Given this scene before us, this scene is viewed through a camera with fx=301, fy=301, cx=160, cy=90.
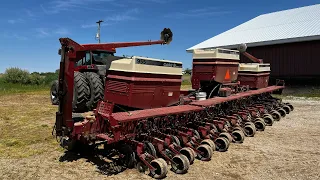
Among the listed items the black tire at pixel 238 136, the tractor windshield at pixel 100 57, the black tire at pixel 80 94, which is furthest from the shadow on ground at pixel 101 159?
the tractor windshield at pixel 100 57

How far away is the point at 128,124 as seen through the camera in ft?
15.8

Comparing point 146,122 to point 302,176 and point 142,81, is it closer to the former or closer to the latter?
point 142,81

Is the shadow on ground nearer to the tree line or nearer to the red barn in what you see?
the red barn

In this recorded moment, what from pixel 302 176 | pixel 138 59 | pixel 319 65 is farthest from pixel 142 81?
pixel 319 65

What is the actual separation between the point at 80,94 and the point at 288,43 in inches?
686

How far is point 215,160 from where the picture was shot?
5.54 m

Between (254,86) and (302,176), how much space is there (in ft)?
22.7

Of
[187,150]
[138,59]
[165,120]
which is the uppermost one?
[138,59]

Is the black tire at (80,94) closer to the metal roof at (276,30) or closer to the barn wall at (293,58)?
the metal roof at (276,30)

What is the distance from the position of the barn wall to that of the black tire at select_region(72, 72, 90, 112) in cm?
1666

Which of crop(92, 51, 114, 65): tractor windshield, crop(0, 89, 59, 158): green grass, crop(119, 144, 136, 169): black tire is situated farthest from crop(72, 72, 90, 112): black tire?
crop(92, 51, 114, 65): tractor windshield

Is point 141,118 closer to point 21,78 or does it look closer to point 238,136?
point 238,136

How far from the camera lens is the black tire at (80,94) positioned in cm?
638

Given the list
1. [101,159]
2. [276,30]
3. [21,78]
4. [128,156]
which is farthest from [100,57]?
[21,78]
